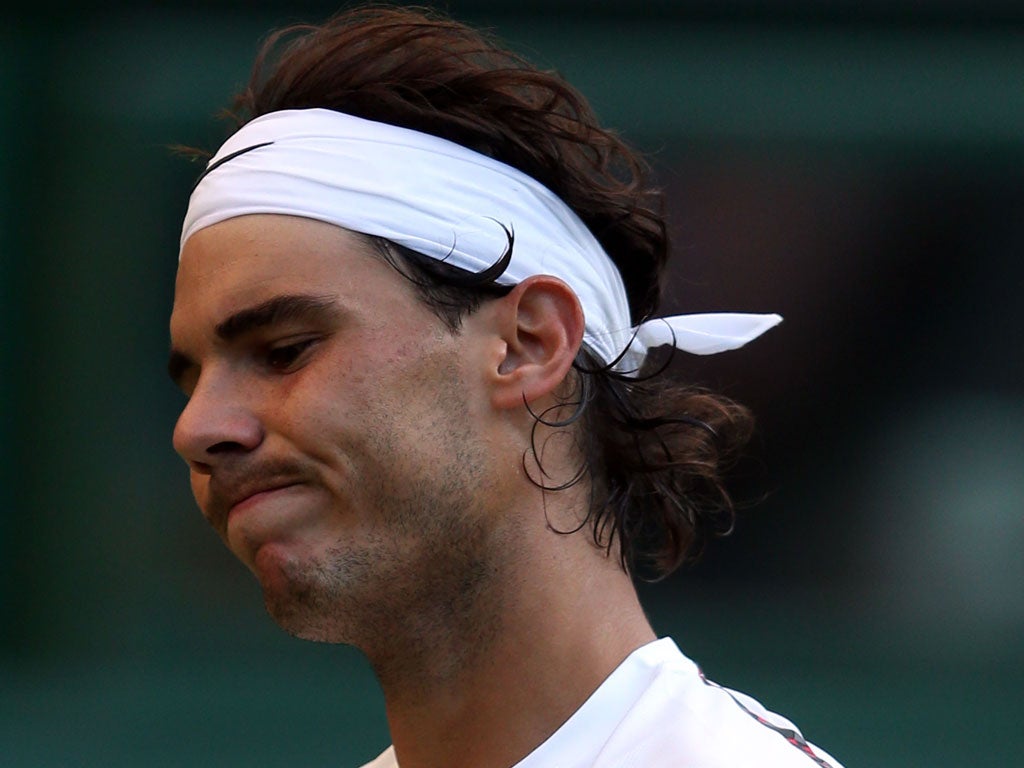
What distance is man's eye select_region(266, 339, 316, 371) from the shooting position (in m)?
2.26

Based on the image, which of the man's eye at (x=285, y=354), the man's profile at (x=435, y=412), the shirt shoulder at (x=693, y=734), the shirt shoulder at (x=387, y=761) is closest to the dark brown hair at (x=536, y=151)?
the man's profile at (x=435, y=412)

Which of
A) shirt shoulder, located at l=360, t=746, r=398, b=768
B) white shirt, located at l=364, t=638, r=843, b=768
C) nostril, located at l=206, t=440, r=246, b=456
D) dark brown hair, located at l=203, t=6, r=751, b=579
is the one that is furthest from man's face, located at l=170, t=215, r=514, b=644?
shirt shoulder, located at l=360, t=746, r=398, b=768

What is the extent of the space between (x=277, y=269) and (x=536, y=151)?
557 millimetres

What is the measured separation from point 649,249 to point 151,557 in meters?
2.75

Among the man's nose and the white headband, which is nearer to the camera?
the man's nose

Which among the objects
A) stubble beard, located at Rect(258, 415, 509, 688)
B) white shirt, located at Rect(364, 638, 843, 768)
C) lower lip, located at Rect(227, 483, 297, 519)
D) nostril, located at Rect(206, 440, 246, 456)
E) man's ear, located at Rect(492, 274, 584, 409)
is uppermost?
man's ear, located at Rect(492, 274, 584, 409)

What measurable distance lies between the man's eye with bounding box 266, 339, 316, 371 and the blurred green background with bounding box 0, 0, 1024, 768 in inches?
107

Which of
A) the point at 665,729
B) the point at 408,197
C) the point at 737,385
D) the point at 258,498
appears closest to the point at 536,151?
the point at 408,197

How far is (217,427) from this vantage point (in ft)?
7.34

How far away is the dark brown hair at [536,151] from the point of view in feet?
8.21

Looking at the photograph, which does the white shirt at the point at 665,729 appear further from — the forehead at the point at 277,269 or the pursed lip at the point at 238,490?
the forehead at the point at 277,269

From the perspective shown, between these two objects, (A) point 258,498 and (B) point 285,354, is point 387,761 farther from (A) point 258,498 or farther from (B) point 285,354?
(B) point 285,354

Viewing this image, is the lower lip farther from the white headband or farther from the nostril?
the white headband

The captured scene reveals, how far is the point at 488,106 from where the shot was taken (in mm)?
2547
